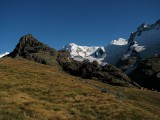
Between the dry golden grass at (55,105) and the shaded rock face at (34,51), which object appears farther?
the shaded rock face at (34,51)

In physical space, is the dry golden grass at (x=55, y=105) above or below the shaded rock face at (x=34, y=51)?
below

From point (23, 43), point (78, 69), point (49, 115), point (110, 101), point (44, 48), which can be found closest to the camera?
point (49, 115)

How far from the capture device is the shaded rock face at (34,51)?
455 feet

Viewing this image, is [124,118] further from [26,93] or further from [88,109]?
[26,93]

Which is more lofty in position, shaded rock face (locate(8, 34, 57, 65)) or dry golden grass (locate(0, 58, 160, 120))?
shaded rock face (locate(8, 34, 57, 65))

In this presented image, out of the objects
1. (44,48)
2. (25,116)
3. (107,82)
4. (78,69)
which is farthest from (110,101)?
(44,48)

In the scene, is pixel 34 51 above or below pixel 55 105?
above

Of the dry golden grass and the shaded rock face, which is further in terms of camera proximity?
the shaded rock face

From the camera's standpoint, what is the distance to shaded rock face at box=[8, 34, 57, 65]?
138575 millimetres

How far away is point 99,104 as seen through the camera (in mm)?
47750

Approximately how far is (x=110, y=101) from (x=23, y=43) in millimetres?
123823

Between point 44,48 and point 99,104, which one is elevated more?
point 44,48

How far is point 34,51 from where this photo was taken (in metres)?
154

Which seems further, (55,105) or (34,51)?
(34,51)
